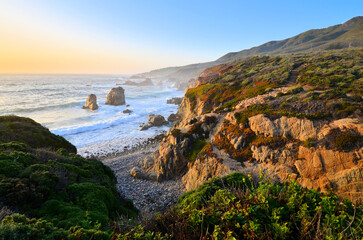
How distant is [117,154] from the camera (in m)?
24.3

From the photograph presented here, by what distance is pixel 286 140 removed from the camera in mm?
12578

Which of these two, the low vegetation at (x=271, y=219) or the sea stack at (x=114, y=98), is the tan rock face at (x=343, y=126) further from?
the sea stack at (x=114, y=98)

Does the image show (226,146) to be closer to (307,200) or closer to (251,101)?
(251,101)

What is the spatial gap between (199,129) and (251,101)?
662 centimetres

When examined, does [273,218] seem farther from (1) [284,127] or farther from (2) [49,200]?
(1) [284,127]

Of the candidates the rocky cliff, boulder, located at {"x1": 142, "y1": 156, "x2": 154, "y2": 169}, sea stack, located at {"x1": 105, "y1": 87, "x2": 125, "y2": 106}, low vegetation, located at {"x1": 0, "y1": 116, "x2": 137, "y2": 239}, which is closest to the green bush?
low vegetation, located at {"x1": 0, "y1": 116, "x2": 137, "y2": 239}

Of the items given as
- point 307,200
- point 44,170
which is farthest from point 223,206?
point 44,170

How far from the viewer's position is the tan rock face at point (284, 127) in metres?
12.1

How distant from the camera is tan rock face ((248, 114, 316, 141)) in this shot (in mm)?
12078

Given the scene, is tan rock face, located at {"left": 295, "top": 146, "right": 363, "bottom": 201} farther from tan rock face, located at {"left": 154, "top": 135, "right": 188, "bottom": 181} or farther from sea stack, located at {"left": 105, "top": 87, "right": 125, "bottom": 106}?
sea stack, located at {"left": 105, "top": 87, "right": 125, "bottom": 106}

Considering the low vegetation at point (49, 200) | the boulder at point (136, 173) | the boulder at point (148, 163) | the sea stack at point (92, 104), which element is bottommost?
the boulder at point (136, 173)

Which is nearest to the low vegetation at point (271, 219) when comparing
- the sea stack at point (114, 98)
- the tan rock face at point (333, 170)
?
the tan rock face at point (333, 170)

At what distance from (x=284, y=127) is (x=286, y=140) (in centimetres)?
113

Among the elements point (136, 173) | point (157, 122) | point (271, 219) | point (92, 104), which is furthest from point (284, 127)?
point (92, 104)
